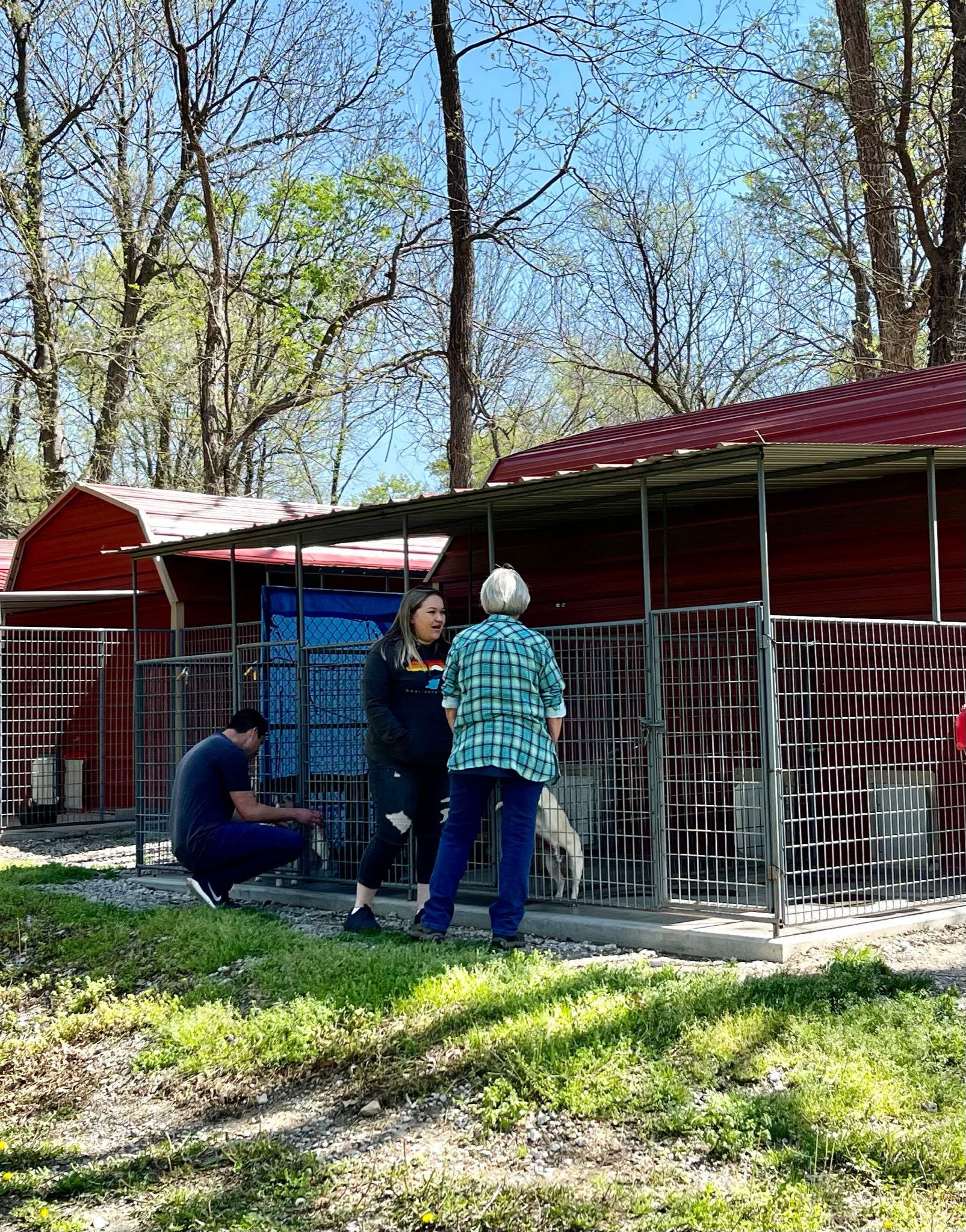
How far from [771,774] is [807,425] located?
4.04m

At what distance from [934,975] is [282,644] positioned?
5.18 meters

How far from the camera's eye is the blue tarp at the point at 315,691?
923 cm

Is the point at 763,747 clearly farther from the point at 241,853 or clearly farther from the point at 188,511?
the point at 188,511

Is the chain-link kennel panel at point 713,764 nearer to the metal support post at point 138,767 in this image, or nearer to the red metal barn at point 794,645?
the red metal barn at point 794,645

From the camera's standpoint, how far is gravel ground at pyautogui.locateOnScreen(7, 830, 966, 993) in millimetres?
6422

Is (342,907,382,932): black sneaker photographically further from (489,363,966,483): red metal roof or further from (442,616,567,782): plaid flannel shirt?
(489,363,966,483): red metal roof

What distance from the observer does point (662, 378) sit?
28.7 m

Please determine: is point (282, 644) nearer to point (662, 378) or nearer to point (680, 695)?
point (680, 695)

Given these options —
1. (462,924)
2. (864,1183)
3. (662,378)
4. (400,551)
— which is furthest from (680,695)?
(662,378)

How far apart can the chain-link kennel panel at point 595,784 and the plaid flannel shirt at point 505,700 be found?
0.87 metres

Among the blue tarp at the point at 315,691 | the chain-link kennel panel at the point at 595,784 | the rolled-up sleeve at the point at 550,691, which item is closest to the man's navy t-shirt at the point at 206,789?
the blue tarp at the point at 315,691

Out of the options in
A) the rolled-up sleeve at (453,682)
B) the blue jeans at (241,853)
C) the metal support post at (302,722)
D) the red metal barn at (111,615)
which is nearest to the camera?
the rolled-up sleeve at (453,682)

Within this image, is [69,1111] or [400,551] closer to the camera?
[69,1111]

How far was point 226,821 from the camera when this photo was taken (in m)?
8.86
